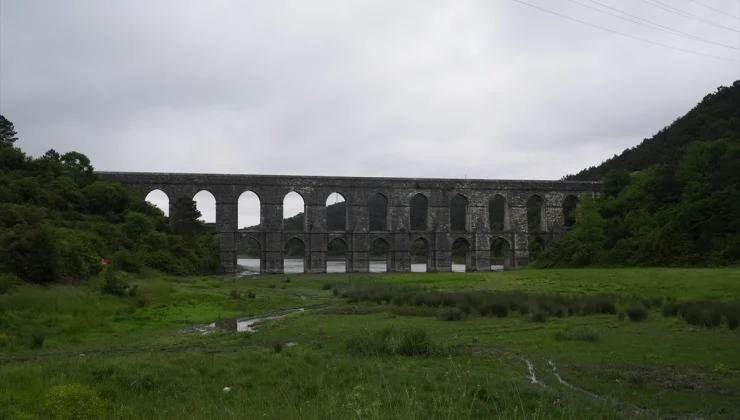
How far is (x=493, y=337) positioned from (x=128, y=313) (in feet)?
42.7

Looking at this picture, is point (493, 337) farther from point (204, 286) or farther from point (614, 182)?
point (614, 182)

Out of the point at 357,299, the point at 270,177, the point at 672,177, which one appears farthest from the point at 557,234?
the point at 357,299

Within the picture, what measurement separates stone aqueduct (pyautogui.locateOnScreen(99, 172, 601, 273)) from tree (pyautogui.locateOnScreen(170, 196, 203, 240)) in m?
2.37

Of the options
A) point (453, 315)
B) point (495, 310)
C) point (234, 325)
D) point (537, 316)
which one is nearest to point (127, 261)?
point (234, 325)

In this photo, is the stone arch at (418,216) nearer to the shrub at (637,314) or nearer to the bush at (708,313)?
the bush at (708,313)

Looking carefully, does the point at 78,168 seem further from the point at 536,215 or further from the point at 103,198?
the point at 536,215

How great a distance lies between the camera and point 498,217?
9581 cm

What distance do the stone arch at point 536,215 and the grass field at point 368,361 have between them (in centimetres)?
3856

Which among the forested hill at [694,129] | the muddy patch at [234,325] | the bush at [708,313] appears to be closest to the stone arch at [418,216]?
the forested hill at [694,129]

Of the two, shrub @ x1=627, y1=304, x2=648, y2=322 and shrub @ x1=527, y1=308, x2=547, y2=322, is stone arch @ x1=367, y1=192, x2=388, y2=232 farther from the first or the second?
shrub @ x1=627, y1=304, x2=648, y2=322

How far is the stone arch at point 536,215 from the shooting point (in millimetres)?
62688

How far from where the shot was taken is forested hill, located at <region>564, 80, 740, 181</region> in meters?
61.9

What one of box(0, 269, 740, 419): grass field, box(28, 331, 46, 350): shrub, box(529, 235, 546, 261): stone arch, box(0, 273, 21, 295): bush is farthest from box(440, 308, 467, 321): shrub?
box(529, 235, 546, 261): stone arch

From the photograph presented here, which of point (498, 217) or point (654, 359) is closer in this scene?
point (654, 359)
